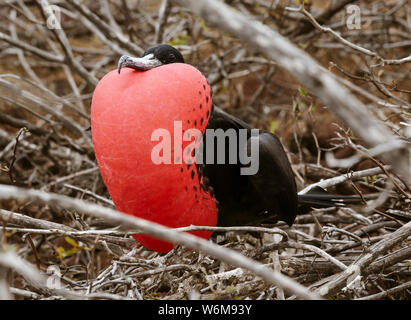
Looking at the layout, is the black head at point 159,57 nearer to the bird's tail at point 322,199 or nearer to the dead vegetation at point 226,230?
the dead vegetation at point 226,230

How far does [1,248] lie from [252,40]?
43cm

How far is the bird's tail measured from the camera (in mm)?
1382

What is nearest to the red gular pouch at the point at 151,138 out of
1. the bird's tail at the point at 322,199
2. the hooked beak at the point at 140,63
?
the hooked beak at the point at 140,63

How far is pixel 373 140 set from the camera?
1.70 feet

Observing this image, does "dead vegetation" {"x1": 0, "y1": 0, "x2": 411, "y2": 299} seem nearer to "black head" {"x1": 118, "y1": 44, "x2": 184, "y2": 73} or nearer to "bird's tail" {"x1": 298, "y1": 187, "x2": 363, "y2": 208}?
"bird's tail" {"x1": 298, "y1": 187, "x2": 363, "y2": 208}

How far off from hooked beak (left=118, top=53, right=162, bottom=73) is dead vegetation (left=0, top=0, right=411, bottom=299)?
24 centimetres

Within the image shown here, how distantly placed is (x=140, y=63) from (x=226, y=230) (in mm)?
404

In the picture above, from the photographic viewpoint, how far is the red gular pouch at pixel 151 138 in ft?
3.22

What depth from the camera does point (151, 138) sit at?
0.98 m

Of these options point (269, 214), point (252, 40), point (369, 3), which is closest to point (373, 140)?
point (252, 40)

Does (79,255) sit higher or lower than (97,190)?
lower

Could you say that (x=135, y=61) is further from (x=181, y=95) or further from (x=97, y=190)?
(x=97, y=190)

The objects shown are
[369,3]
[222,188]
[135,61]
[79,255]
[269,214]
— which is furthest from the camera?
[369,3]
